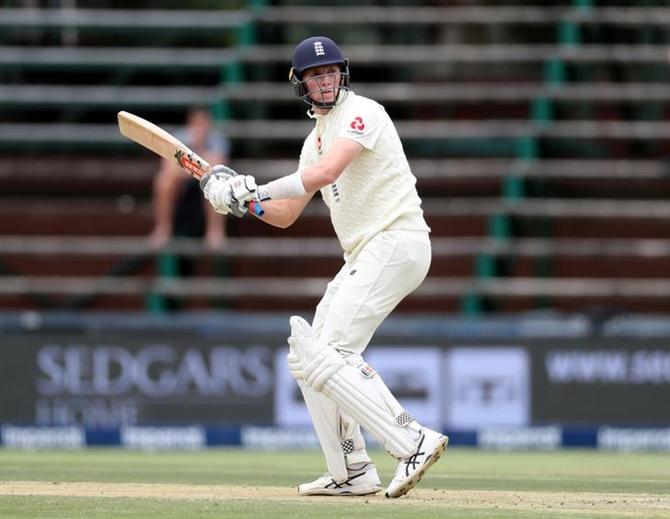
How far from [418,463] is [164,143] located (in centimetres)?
187

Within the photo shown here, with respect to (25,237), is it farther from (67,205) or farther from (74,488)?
(74,488)

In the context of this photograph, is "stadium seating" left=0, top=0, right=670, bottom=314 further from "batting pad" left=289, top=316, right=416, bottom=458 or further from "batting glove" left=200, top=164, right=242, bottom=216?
"batting pad" left=289, top=316, right=416, bottom=458

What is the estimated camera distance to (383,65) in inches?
575

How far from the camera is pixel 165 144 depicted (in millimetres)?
6965

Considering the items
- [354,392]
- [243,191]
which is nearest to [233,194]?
[243,191]

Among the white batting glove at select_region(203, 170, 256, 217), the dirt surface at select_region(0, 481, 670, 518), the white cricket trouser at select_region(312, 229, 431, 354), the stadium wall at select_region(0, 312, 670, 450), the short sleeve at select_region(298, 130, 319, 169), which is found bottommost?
the stadium wall at select_region(0, 312, 670, 450)

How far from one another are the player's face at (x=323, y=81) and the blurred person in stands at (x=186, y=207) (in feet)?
21.8

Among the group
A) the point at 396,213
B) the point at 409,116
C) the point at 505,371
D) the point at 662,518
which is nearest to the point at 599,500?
the point at 662,518

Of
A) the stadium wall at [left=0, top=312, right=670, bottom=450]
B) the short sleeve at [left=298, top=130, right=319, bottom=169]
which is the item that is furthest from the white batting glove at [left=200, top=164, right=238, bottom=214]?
the stadium wall at [left=0, top=312, right=670, bottom=450]

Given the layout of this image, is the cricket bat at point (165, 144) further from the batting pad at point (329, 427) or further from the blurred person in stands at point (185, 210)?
the blurred person in stands at point (185, 210)

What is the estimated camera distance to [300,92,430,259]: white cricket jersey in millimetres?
6344

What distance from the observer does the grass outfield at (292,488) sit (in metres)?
5.60

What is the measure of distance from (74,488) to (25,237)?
7.95 m

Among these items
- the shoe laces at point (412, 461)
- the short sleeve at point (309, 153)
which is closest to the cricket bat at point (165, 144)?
the short sleeve at point (309, 153)
